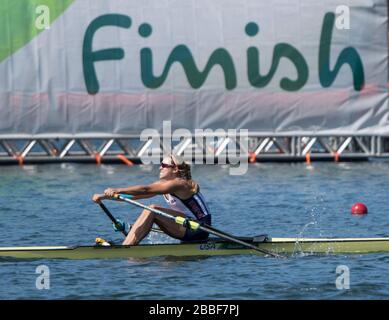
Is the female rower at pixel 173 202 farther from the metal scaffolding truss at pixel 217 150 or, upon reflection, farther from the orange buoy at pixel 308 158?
the orange buoy at pixel 308 158

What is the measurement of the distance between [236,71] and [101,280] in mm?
17367

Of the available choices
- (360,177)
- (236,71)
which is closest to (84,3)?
(236,71)

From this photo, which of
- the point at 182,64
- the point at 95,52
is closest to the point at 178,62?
the point at 182,64

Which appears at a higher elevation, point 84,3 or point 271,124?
point 84,3

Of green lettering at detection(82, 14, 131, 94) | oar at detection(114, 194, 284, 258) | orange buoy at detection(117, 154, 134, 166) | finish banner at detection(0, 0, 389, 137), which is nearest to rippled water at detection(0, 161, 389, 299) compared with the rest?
oar at detection(114, 194, 284, 258)

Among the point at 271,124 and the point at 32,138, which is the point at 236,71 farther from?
the point at 32,138

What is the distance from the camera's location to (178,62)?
36.9 metres

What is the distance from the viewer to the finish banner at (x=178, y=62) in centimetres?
3684

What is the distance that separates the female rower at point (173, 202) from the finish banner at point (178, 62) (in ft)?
49.1

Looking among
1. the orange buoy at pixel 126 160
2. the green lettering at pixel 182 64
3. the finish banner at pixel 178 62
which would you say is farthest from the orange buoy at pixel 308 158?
the orange buoy at pixel 126 160

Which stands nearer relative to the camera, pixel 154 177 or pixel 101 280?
pixel 101 280

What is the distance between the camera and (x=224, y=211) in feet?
95.8
